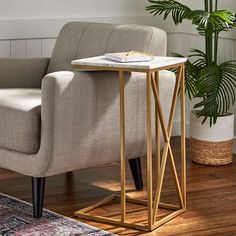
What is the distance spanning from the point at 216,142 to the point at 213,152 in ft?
0.19

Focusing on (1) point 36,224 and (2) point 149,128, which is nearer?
(2) point 149,128

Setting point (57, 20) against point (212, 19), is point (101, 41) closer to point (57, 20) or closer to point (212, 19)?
point (212, 19)

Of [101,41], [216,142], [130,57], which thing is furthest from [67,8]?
[130,57]

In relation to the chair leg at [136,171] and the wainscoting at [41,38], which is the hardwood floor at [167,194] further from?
the wainscoting at [41,38]

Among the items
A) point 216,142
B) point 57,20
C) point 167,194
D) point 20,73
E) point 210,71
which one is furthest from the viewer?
point 57,20

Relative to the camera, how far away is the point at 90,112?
124 inches

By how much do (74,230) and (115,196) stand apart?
0.48 metres

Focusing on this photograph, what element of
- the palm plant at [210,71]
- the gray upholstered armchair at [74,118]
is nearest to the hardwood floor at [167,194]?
the gray upholstered armchair at [74,118]

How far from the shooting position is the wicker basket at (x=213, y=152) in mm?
4074

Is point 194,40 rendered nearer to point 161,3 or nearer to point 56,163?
point 161,3

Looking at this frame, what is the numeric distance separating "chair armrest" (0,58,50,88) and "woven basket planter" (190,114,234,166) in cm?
97

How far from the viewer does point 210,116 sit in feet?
13.0

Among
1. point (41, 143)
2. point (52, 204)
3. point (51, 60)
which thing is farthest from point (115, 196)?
point (51, 60)

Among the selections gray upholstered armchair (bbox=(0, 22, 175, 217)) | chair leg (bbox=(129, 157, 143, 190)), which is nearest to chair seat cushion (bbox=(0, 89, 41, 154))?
gray upholstered armchair (bbox=(0, 22, 175, 217))
